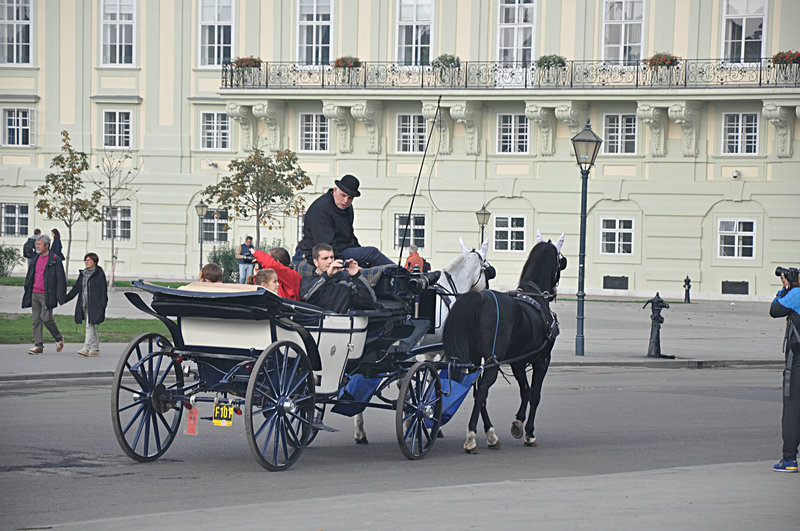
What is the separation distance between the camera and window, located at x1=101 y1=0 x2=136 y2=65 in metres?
47.2

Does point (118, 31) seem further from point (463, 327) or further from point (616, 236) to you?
point (463, 327)

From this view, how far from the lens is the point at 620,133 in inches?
1730

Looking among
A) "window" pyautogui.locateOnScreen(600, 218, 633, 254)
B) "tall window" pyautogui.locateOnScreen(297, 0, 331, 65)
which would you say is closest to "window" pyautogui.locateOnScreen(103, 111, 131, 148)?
"tall window" pyautogui.locateOnScreen(297, 0, 331, 65)

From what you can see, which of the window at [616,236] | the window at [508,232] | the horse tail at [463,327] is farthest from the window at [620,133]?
the horse tail at [463,327]

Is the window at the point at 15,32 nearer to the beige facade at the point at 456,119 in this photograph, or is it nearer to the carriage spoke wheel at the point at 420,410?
the beige facade at the point at 456,119

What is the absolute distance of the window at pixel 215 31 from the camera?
46.9 metres

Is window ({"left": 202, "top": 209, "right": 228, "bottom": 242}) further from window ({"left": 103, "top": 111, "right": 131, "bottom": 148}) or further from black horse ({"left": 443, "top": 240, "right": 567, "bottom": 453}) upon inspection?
black horse ({"left": 443, "top": 240, "right": 567, "bottom": 453})

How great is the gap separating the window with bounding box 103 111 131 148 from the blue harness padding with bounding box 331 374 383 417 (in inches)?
1521

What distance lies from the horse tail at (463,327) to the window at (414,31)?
3493 centimetres

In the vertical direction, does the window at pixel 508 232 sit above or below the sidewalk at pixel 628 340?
above

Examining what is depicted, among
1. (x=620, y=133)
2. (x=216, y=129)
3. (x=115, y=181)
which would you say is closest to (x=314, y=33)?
(x=216, y=129)

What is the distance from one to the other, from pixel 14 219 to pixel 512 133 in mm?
20158

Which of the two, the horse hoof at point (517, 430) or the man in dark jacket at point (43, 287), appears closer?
the horse hoof at point (517, 430)

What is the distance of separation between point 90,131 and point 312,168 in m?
9.23
